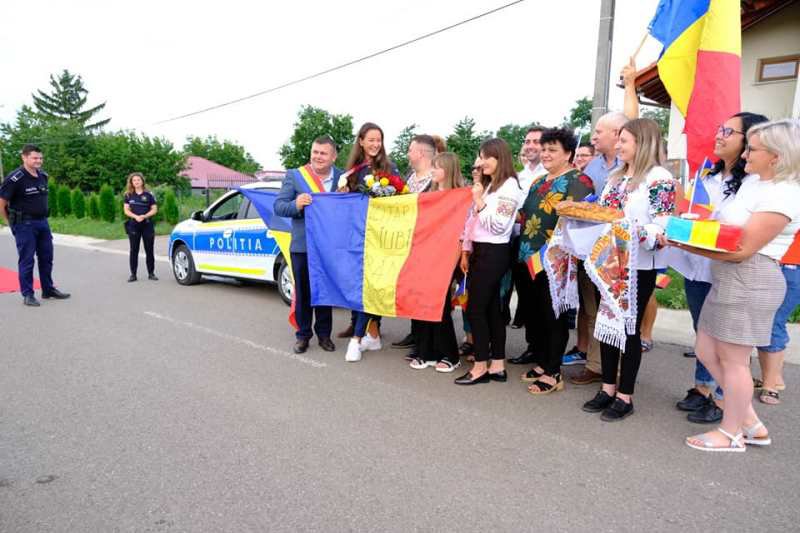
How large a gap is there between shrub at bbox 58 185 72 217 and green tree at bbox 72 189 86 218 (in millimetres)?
1041

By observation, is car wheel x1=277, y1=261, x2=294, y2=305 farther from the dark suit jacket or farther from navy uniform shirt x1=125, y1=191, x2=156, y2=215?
navy uniform shirt x1=125, y1=191, x2=156, y2=215

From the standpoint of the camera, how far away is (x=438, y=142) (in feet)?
19.8

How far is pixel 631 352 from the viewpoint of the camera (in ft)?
12.2

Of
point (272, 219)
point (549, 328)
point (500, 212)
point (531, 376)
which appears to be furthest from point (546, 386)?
point (272, 219)

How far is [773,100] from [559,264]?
10837 millimetres

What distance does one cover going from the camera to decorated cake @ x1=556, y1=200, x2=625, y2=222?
11.8 ft

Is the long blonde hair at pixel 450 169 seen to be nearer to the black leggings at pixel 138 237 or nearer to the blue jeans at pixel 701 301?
the blue jeans at pixel 701 301

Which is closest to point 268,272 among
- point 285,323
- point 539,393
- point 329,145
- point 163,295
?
point 285,323

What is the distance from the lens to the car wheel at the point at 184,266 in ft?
29.5

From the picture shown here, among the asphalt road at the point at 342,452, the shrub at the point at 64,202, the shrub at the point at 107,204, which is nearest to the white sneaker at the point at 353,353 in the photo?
the asphalt road at the point at 342,452

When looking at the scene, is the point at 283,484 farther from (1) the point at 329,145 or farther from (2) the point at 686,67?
(2) the point at 686,67

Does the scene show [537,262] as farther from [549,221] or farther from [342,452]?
[342,452]

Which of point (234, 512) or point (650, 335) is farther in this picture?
point (650, 335)

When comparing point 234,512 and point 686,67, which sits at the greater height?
point 686,67
